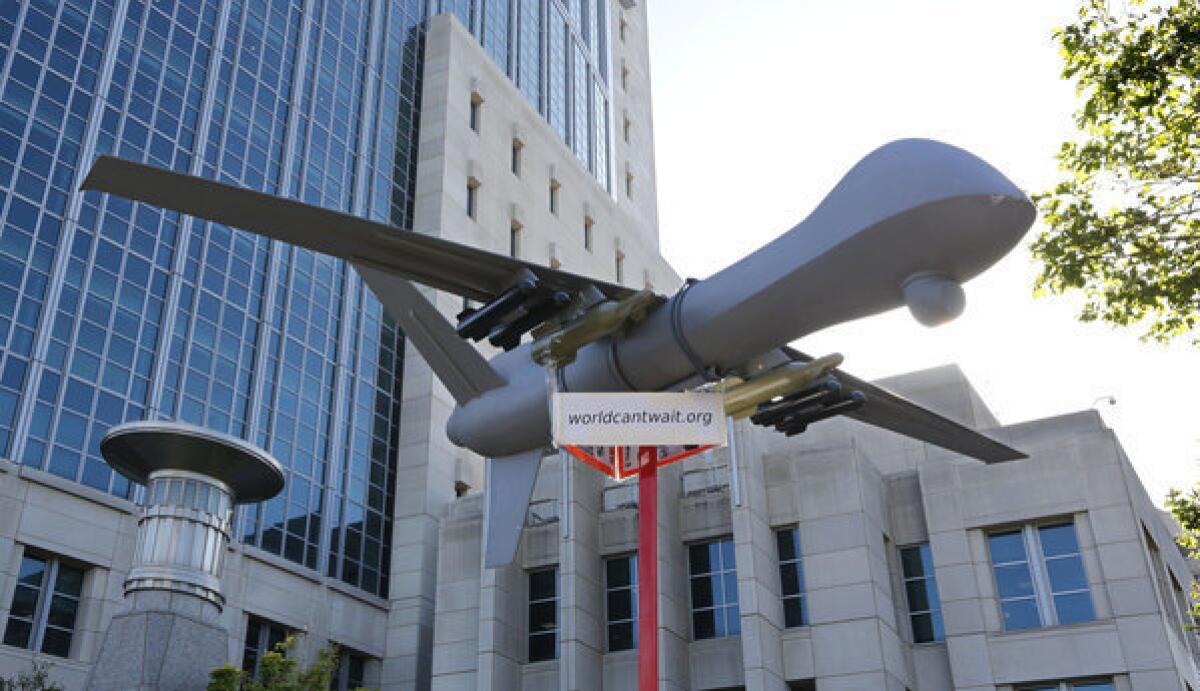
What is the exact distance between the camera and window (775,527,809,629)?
106 feet

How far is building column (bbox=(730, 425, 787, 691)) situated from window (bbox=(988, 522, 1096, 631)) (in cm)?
651

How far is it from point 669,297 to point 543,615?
2623 cm

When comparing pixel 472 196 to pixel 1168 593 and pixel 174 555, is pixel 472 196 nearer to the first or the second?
pixel 174 555

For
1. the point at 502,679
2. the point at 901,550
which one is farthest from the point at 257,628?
the point at 901,550

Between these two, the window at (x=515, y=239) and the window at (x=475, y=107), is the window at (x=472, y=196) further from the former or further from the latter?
the window at (x=475, y=107)

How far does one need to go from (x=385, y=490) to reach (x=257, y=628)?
8.11 meters

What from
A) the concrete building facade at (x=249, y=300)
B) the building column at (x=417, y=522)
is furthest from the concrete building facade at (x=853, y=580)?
the concrete building facade at (x=249, y=300)

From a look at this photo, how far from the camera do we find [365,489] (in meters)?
42.5

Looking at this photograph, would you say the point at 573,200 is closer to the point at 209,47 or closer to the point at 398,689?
the point at 209,47

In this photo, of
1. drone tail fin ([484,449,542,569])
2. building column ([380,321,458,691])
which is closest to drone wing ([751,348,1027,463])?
drone tail fin ([484,449,542,569])

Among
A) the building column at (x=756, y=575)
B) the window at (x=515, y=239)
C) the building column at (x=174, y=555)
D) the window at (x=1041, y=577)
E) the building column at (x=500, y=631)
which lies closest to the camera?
the building column at (x=174, y=555)

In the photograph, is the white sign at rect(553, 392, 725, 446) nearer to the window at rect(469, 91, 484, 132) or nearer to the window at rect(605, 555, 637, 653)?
the window at rect(605, 555, 637, 653)

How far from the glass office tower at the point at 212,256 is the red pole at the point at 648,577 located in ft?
82.0

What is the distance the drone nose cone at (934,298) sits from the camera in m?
8.92
